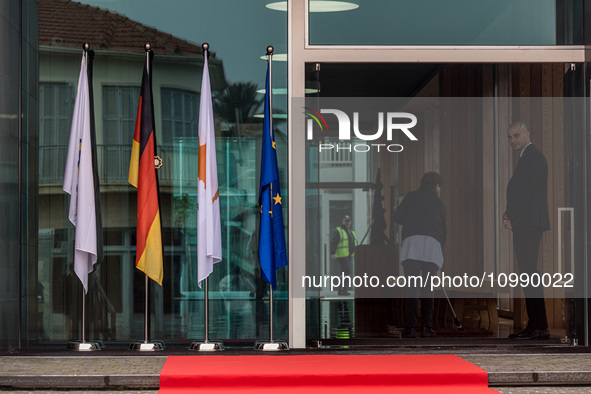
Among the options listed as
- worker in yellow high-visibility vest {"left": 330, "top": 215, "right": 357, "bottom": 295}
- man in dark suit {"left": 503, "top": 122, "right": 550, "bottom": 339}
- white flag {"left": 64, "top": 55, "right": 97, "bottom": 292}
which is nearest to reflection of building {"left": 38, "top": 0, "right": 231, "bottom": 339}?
white flag {"left": 64, "top": 55, "right": 97, "bottom": 292}

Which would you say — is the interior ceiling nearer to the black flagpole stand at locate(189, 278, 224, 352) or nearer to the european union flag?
the european union flag

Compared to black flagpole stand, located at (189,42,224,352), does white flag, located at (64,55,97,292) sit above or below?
above

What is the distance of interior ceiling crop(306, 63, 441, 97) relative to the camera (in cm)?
758

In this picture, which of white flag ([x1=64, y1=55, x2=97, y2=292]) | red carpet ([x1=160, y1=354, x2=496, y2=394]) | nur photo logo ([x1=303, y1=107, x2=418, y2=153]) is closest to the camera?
red carpet ([x1=160, y1=354, x2=496, y2=394])

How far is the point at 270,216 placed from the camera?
24.0 feet

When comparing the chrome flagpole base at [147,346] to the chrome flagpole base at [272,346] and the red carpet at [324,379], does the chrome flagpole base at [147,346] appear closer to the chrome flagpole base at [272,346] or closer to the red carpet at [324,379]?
the chrome flagpole base at [272,346]

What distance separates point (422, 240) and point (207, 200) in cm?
190

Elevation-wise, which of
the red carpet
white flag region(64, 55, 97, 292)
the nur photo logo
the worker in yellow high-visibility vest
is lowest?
the red carpet

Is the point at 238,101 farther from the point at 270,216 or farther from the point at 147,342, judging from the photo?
the point at 147,342

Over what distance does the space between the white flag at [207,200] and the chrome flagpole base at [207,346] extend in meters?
0.51

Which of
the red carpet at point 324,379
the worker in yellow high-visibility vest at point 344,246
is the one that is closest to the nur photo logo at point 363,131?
the worker in yellow high-visibility vest at point 344,246

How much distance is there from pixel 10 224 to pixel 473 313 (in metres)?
3.95

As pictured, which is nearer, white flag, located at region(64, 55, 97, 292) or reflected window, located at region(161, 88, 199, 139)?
white flag, located at region(64, 55, 97, 292)

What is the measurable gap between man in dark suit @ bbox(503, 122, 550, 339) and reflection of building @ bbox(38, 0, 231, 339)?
8.72ft
